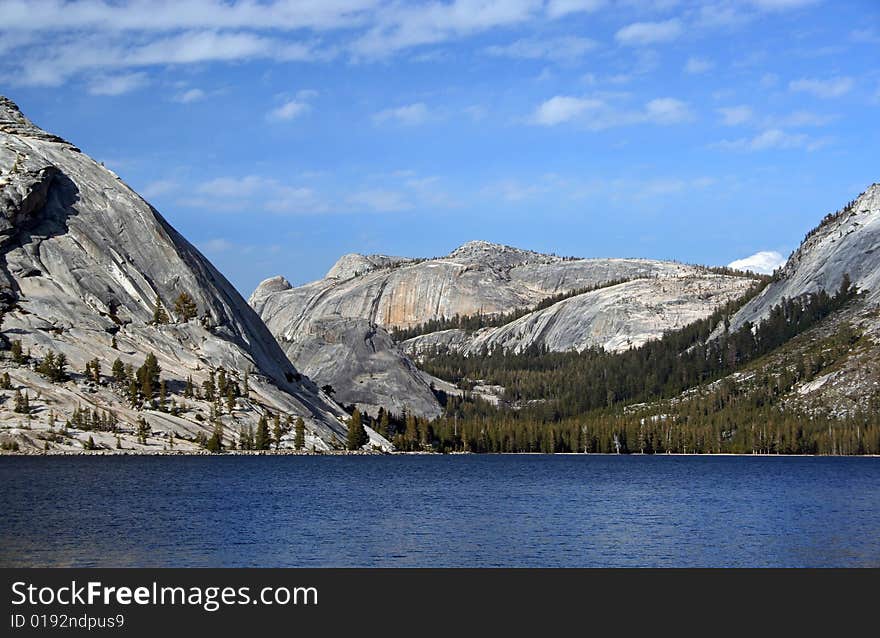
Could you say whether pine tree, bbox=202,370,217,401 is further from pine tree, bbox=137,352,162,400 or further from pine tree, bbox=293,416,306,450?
pine tree, bbox=293,416,306,450

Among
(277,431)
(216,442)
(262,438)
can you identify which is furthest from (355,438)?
(216,442)

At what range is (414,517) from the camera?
93.2 meters

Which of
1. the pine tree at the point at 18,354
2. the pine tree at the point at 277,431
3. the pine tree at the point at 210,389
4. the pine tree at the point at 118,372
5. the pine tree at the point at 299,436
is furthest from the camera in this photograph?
the pine tree at the point at 210,389

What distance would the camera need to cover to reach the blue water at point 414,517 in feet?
232

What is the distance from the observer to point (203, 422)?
179 metres

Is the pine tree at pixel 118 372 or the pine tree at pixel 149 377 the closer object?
the pine tree at pixel 149 377

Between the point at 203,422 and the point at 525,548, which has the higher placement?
the point at 203,422

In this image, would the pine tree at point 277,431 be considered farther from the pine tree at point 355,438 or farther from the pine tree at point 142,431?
the pine tree at point 142,431

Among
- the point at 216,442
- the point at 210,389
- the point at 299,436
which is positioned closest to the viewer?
the point at 216,442

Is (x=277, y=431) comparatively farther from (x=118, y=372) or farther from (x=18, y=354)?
(x=18, y=354)

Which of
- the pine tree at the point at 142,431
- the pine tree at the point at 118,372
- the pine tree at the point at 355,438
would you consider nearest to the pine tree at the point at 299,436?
the pine tree at the point at 355,438
